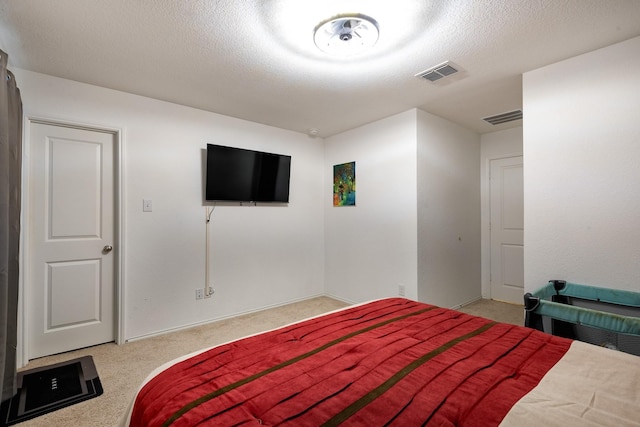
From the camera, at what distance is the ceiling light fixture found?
177 centimetres

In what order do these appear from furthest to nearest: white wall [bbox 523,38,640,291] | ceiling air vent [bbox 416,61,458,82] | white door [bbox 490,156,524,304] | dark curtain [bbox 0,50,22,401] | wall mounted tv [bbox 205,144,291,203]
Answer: white door [bbox 490,156,524,304] < wall mounted tv [bbox 205,144,291,203] < ceiling air vent [bbox 416,61,458,82] < white wall [bbox 523,38,640,291] < dark curtain [bbox 0,50,22,401]

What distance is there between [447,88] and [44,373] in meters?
4.16

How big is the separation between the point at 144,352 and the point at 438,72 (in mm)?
3544

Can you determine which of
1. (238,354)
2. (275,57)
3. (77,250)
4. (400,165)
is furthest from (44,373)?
(400,165)

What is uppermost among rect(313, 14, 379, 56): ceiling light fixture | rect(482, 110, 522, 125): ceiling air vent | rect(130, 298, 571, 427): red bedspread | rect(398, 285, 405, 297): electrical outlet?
rect(482, 110, 522, 125): ceiling air vent

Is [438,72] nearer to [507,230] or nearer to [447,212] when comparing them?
[447,212]

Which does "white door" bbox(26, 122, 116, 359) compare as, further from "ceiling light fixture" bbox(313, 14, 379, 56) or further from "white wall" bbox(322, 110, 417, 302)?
"white wall" bbox(322, 110, 417, 302)

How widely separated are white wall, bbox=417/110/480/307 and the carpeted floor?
484 mm

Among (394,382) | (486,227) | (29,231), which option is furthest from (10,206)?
(486,227)

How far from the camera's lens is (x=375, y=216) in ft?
12.2

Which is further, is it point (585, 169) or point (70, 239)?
point (70, 239)

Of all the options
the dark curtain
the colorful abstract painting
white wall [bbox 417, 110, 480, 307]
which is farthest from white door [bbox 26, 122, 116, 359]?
white wall [bbox 417, 110, 480, 307]

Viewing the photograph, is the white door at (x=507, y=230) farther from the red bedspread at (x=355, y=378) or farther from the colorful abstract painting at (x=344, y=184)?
the red bedspread at (x=355, y=378)

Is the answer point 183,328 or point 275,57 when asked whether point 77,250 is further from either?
point 275,57
